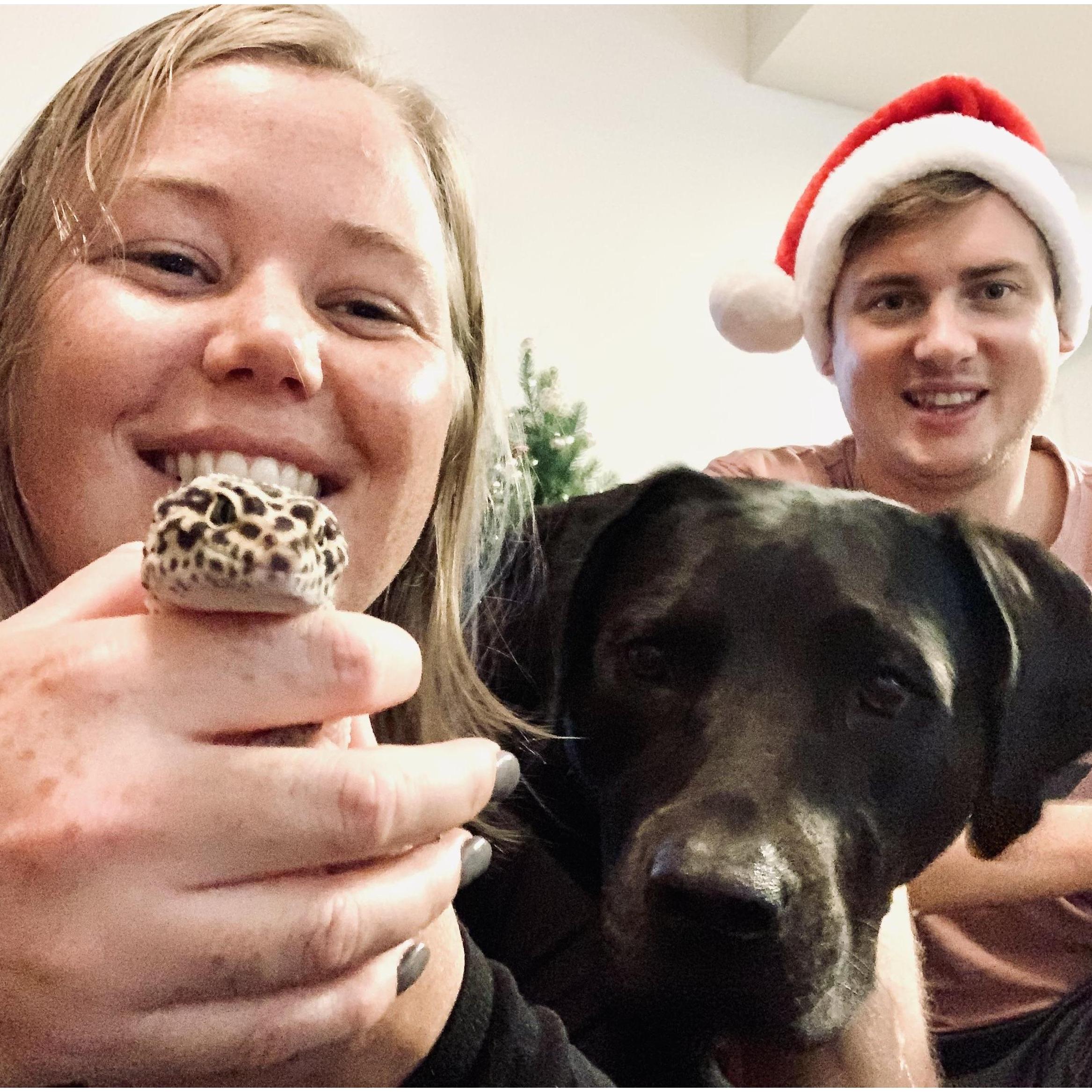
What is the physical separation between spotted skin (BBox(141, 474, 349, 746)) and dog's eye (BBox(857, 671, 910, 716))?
1.00 ft

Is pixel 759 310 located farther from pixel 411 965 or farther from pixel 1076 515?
pixel 411 965

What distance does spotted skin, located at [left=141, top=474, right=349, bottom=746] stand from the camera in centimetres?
26

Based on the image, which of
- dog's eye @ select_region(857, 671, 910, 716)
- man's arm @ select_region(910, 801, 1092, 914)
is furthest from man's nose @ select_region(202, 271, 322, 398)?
man's arm @ select_region(910, 801, 1092, 914)

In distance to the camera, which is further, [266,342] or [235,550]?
[266,342]

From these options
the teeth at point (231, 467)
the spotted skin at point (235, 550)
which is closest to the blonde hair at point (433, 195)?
the teeth at point (231, 467)

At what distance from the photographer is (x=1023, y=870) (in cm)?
48

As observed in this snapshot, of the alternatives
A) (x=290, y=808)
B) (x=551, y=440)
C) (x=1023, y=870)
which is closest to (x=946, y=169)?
(x=551, y=440)

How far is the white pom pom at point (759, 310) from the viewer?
62 cm

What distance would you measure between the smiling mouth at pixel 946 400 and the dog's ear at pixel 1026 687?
0.34ft

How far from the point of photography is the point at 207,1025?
0.95 feet

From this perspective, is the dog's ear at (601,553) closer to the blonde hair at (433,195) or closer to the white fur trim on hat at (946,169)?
the blonde hair at (433,195)

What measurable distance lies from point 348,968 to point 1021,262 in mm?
616

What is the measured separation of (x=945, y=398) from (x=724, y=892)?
0.37m

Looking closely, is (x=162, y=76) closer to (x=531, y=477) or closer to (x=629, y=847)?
(x=531, y=477)
